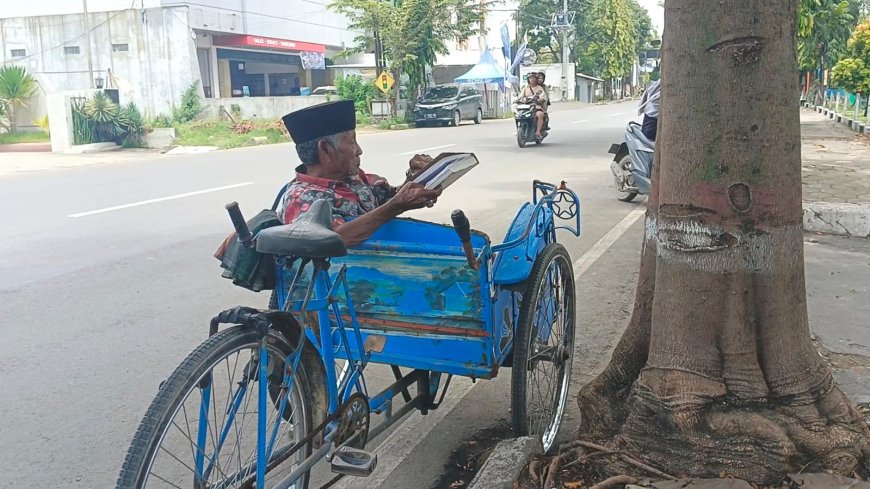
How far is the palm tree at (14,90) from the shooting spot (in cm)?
2323

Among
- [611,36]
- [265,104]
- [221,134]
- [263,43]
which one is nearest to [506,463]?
[221,134]

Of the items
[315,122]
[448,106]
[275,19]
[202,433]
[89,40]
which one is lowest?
[202,433]

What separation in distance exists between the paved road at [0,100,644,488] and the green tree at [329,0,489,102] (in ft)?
58.2

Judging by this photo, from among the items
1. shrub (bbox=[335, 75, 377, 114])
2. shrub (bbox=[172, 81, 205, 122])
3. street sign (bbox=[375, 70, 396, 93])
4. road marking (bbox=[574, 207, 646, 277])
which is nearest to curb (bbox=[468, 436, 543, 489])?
road marking (bbox=[574, 207, 646, 277])

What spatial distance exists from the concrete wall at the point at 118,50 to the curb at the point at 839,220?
78.0ft

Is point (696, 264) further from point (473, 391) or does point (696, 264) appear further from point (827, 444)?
point (473, 391)

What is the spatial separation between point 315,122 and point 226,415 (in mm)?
1207

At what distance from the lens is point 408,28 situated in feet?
98.4

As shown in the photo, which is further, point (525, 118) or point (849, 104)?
point (849, 104)

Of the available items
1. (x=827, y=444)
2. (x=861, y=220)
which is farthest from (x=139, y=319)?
(x=861, y=220)

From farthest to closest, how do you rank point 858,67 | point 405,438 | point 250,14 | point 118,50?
point 250,14
point 118,50
point 858,67
point 405,438

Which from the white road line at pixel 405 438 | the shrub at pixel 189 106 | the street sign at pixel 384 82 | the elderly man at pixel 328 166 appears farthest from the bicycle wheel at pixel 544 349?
the street sign at pixel 384 82

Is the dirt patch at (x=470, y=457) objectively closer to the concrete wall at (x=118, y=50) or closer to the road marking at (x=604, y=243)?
the road marking at (x=604, y=243)

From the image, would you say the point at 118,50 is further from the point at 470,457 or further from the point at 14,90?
the point at 470,457
